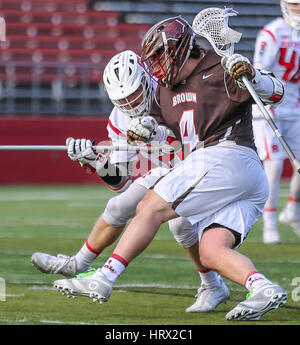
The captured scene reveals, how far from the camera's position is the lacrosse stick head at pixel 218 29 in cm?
377

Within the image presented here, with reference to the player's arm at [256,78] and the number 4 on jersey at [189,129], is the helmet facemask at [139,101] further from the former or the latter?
the player's arm at [256,78]

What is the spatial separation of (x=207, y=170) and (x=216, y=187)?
0.26ft

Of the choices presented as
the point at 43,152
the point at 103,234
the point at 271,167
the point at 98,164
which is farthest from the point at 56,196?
the point at 98,164

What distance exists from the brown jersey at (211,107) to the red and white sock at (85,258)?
859mm

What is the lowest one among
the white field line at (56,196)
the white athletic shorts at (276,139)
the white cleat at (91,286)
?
the white field line at (56,196)

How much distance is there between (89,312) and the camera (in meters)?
3.76

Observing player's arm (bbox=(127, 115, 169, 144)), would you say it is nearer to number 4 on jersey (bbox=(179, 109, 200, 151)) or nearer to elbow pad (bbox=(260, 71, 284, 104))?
number 4 on jersey (bbox=(179, 109, 200, 151))

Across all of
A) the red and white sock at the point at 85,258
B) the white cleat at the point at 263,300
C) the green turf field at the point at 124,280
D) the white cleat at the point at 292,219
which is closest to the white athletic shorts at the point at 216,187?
the white cleat at the point at 263,300

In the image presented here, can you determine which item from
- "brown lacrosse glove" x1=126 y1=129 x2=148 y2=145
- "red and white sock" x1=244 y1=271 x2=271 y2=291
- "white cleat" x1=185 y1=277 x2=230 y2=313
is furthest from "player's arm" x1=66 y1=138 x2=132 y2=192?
"red and white sock" x1=244 y1=271 x2=271 y2=291

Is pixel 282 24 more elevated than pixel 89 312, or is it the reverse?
pixel 282 24

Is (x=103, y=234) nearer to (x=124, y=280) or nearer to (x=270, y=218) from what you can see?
(x=124, y=280)
